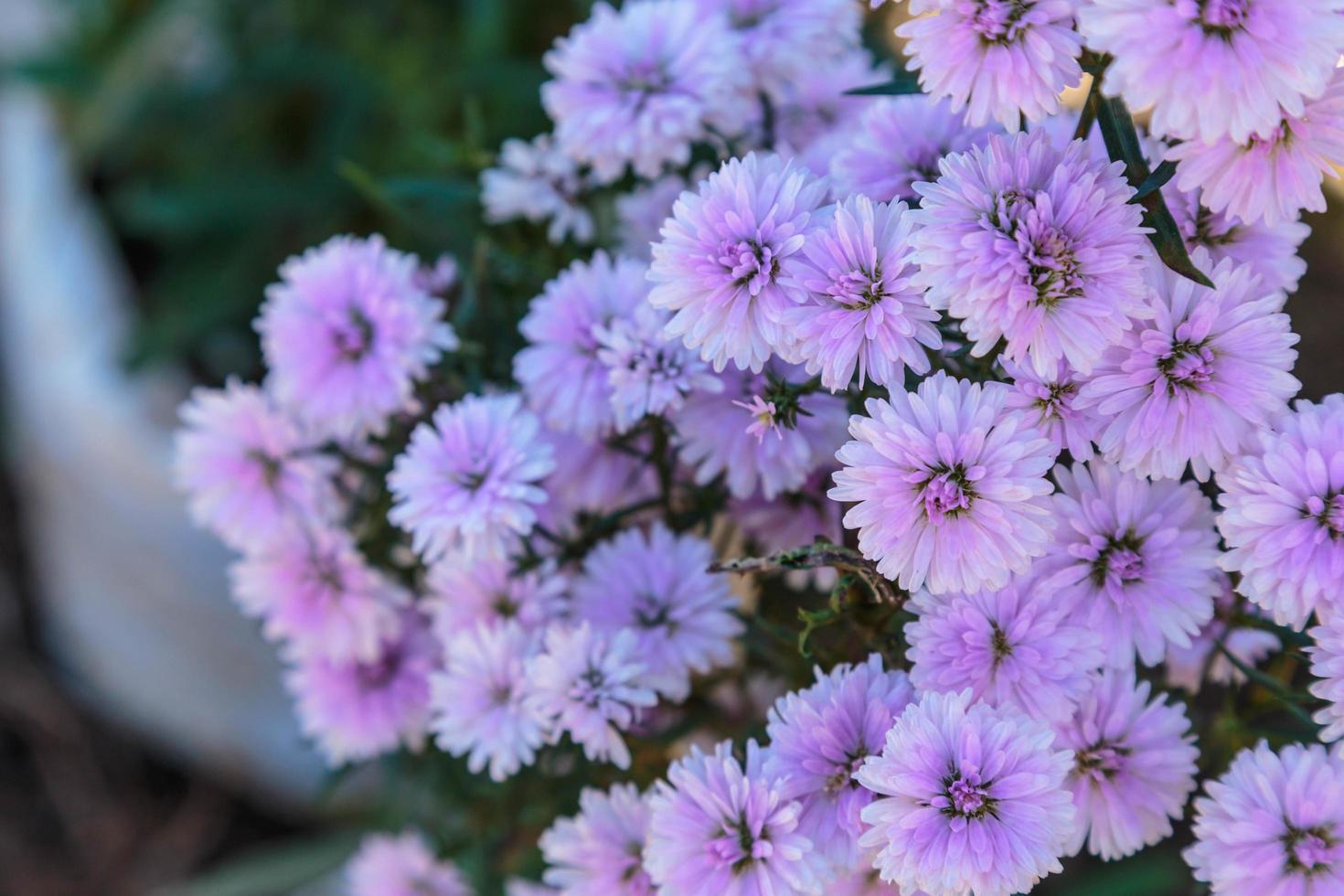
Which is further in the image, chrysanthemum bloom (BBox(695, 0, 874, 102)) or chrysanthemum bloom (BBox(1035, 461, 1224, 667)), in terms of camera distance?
chrysanthemum bloom (BBox(695, 0, 874, 102))

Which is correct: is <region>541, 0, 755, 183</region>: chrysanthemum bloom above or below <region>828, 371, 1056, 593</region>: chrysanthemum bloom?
above

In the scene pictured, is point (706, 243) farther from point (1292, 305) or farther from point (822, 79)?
point (1292, 305)

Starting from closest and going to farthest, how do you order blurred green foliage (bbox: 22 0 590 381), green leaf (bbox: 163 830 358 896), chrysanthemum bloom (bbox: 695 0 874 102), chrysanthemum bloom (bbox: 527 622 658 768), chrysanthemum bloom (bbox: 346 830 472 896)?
1. chrysanthemum bloom (bbox: 527 622 658 768)
2. chrysanthemum bloom (bbox: 695 0 874 102)
3. chrysanthemum bloom (bbox: 346 830 472 896)
4. green leaf (bbox: 163 830 358 896)
5. blurred green foliage (bbox: 22 0 590 381)

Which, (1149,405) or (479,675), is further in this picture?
(479,675)

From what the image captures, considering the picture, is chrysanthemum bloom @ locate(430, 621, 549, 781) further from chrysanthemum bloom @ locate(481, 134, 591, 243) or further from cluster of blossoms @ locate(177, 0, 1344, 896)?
chrysanthemum bloom @ locate(481, 134, 591, 243)

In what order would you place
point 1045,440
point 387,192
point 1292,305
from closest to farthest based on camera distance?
point 1045,440 → point 387,192 → point 1292,305

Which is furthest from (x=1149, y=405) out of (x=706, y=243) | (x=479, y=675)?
(x=479, y=675)

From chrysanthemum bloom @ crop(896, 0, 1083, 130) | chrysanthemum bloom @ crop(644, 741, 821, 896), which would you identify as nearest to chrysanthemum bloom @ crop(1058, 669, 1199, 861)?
chrysanthemum bloom @ crop(644, 741, 821, 896)
